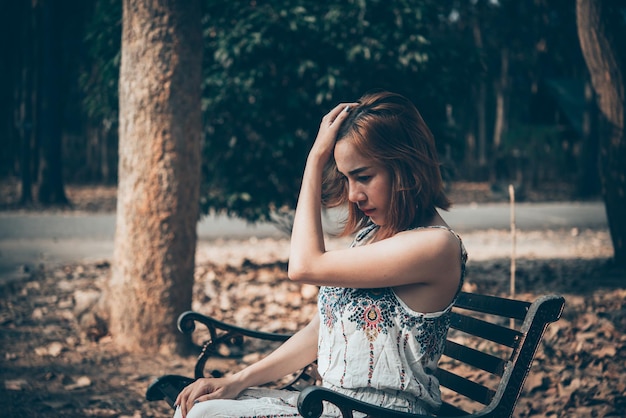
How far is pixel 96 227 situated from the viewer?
41.1 ft

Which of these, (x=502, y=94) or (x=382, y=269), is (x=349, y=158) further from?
(x=502, y=94)

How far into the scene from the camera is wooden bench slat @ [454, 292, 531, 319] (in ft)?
7.25

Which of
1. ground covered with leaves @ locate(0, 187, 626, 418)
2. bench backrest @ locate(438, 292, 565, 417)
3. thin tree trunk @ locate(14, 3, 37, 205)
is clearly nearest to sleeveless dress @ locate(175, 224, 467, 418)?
bench backrest @ locate(438, 292, 565, 417)

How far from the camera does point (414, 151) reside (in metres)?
Answer: 2.11

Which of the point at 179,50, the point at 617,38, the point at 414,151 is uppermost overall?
the point at 617,38

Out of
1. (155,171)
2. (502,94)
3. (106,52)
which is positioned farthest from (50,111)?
(502,94)

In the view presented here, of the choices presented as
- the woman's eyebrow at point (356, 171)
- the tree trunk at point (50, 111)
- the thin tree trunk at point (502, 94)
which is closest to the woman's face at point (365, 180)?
the woman's eyebrow at point (356, 171)

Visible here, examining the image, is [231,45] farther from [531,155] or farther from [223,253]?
[531,155]

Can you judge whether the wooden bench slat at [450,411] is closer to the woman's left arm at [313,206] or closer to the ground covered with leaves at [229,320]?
the woman's left arm at [313,206]

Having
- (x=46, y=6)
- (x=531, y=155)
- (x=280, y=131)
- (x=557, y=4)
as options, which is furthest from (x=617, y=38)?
(x=531, y=155)

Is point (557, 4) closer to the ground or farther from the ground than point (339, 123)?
farther from the ground

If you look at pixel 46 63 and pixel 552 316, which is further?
pixel 46 63

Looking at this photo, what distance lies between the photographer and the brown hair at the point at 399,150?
210 centimetres

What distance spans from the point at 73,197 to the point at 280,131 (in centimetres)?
1316
